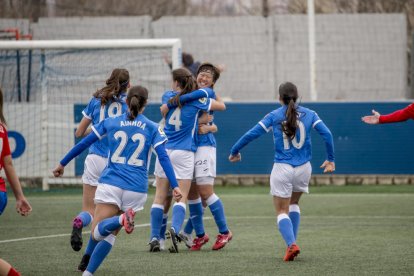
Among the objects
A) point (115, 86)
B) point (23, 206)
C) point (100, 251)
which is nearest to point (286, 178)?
point (115, 86)

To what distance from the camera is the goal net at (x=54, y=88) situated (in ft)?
62.1

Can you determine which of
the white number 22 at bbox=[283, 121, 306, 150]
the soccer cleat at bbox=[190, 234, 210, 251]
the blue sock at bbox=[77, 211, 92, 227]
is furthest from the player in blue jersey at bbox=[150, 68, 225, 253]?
the white number 22 at bbox=[283, 121, 306, 150]

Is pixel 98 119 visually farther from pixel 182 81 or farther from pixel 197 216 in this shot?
pixel 197 216

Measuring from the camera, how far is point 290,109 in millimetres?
10344

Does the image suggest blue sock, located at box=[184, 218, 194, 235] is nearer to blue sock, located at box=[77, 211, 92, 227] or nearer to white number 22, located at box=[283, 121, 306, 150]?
blue sock, located at box=[77, 211, 92, 227]

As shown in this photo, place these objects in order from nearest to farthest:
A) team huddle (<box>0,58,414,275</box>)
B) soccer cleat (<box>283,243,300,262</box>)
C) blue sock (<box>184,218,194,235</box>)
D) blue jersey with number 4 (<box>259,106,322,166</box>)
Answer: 1. team huddle (<box>0,58,414,275</box>)
2. soccer cleat (<box>283,243,300,262</box>)
3. blue jersey with number 4 (<box>259,106,322,166</box>)
4. blue sock (<box>184,218,194,235</box>)

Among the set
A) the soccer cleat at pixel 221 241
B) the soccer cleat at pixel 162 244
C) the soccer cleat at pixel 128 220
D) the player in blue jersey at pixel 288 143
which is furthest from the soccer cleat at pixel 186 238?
the soccer cleat at pixel 128 220

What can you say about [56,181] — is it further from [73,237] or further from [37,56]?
[73,237]

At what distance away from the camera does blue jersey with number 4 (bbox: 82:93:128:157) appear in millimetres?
10523

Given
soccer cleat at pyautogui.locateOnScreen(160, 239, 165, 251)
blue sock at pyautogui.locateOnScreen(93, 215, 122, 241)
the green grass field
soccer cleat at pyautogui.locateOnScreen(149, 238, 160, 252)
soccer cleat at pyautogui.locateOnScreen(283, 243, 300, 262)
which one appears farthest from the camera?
soccer cleat at pyautogui.locateOnScreen(160, 239, 165, 251)

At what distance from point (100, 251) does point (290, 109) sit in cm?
269

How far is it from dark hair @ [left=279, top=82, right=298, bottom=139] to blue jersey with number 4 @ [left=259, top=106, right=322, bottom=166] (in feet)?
0.19

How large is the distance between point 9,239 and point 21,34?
11658mm

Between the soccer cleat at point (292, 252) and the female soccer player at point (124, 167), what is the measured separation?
1611 mm
